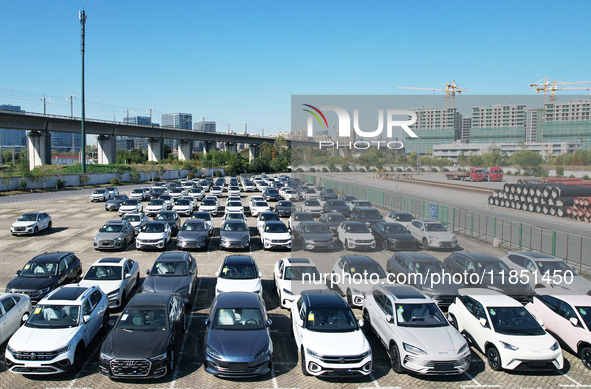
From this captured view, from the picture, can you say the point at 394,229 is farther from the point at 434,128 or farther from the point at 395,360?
the point at 434,128

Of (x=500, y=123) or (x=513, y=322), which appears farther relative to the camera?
(x=500, y=123)

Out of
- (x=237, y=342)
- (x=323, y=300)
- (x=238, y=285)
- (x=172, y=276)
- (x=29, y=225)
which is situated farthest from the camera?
(x=29, y=225)

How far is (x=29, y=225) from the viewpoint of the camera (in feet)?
88.8

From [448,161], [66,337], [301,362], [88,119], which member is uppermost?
[88,119]

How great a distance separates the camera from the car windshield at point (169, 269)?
15.1 metres

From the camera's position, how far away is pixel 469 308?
39.5ft

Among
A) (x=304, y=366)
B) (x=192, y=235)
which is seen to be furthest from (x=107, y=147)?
(x=304, y=366)

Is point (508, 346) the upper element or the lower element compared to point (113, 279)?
lower

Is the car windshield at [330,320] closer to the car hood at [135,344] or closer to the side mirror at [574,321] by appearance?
the car hood at [135,344]

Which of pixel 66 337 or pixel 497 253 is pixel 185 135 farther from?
pixel 66 337

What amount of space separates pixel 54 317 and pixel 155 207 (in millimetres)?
24577

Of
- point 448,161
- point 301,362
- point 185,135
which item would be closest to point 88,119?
point 185,135

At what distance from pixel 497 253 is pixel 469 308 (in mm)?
12756

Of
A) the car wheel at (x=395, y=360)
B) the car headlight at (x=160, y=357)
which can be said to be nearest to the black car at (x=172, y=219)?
the car headlight at (x=160, y=357)
